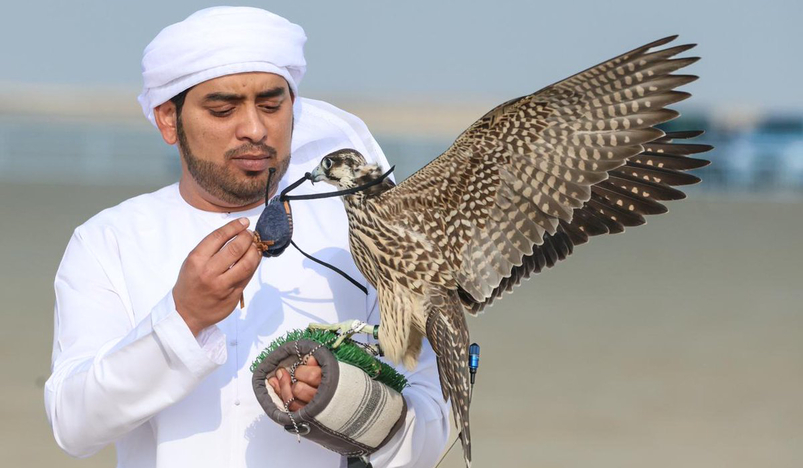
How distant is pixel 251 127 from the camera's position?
9.75ft

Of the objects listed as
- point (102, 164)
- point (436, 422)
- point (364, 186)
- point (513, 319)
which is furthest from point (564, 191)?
point (102, 164)

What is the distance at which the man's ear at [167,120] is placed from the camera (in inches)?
126

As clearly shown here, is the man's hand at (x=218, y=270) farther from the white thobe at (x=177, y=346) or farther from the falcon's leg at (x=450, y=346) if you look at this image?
the falcon's leg at (x=450, y=346)

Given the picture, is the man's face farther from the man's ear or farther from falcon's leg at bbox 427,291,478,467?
falcon's leg at bbox 427,291,478,467

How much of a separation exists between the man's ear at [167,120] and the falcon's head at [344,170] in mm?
476

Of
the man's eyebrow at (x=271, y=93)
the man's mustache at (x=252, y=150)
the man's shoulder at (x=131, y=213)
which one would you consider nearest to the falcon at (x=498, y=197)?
the man's mustache at (x=252, y=150)

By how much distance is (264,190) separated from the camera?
10.4ft

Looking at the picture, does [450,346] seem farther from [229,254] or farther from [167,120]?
[167,120]

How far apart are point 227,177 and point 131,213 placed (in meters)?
0.33

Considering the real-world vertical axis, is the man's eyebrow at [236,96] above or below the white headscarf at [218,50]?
below

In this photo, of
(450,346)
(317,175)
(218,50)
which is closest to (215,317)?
(317,175)

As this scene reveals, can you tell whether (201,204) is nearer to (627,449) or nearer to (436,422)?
(436,422)

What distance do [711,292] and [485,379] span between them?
4242mm

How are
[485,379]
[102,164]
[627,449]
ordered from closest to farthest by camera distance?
[627,449] < [485,379] < [102,164]
